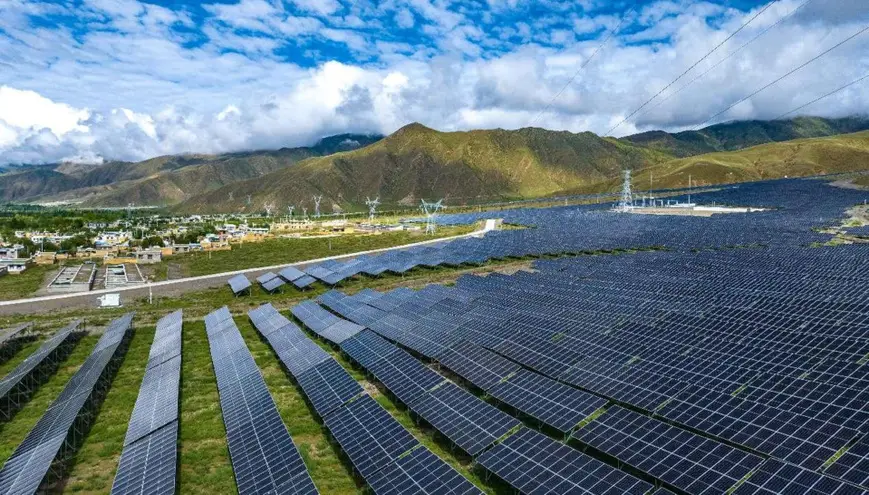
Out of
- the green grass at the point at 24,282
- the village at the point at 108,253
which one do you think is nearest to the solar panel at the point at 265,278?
the village at the point at 108,253

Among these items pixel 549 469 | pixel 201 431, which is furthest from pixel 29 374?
pixel 549 469

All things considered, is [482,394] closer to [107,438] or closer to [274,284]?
[107,438]

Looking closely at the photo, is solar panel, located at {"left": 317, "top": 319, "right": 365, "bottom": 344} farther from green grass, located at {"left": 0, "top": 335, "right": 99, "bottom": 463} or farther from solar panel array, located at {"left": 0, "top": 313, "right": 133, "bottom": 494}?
green grass, located at {"left": 0, "top": 335, "right": 99, "bottom": 463}

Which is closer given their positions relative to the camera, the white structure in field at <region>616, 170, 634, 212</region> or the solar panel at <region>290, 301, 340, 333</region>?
the solar panel at <region>290, 301, 340, 333</region>

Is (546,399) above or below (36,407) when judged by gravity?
above

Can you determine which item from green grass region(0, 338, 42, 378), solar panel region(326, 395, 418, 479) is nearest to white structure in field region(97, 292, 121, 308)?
green grass region(0, 338, 42, 378)

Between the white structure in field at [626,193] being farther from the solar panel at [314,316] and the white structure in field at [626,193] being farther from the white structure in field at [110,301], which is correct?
the white structure in field at [110,301]
